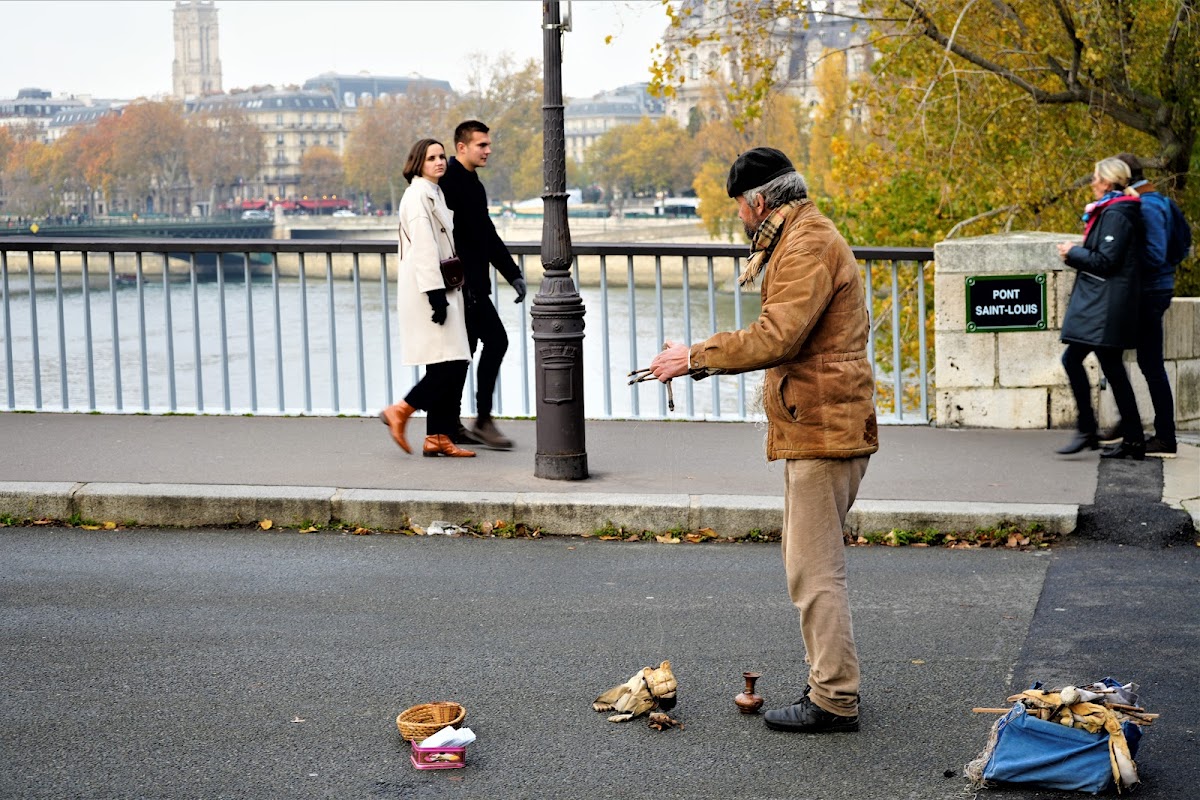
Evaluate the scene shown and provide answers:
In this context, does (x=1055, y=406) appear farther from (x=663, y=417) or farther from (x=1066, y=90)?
(x=1066, y=90)

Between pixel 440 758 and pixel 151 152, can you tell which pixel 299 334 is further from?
pixel 151 152

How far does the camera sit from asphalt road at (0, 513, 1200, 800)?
13.6ft

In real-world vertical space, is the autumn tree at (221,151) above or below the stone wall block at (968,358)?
above

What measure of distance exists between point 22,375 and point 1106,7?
18191 mm

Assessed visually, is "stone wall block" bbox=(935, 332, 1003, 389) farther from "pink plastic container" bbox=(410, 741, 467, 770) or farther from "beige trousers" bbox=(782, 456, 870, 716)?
"pink plastic container" bbox=(410, 741, 467, 770)

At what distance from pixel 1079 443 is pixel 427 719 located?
5.33 metres

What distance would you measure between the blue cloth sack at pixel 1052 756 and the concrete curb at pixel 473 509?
3169mm

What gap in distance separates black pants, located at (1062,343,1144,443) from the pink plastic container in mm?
5392

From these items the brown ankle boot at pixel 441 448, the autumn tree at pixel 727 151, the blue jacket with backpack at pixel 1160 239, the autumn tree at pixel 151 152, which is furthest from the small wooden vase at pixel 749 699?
the autumn tree at pixel 151 152

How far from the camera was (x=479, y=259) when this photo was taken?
8836 millimetres

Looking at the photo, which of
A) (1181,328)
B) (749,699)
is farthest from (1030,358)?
(749,699)

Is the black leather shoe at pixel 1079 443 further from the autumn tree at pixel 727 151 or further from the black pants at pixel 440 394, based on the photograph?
the autumn tree at pixel 727 151


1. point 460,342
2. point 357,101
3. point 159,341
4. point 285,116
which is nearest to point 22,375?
point 159,341

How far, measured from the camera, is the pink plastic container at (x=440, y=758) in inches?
164
